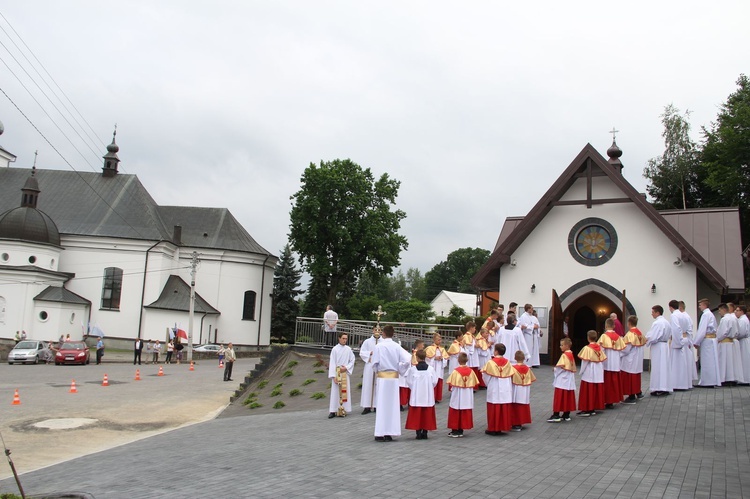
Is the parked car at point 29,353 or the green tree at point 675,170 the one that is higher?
the green tree at point 675,170

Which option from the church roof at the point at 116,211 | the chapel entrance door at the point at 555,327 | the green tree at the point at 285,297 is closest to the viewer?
the chapel entrance door at the point at 555,327

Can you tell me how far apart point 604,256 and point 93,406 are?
57.0 ft

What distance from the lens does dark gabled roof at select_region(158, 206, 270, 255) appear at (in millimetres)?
51438

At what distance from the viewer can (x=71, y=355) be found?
33.7 metres

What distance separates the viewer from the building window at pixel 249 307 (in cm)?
5044

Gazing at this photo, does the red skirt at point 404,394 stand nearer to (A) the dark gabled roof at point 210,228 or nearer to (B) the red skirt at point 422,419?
(B) the red skirt at point 422,419

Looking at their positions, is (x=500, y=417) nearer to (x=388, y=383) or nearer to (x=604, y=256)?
(x=388, y=383)

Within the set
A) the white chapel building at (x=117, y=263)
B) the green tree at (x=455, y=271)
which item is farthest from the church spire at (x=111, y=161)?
the green tree at (x=455, y=271)

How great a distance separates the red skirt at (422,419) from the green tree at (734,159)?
31574 millimetres

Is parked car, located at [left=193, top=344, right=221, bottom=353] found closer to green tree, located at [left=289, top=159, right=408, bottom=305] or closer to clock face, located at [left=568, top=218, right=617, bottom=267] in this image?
green tree, located at [left=289, top=159, right=408, bottom=305]

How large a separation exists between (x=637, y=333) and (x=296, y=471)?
8.85 m

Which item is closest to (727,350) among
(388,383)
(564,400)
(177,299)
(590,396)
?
(590,396)

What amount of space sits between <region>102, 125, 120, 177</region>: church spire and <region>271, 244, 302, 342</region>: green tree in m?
16.5

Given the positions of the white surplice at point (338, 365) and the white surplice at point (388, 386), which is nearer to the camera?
the white surplice at point (388, 386)
